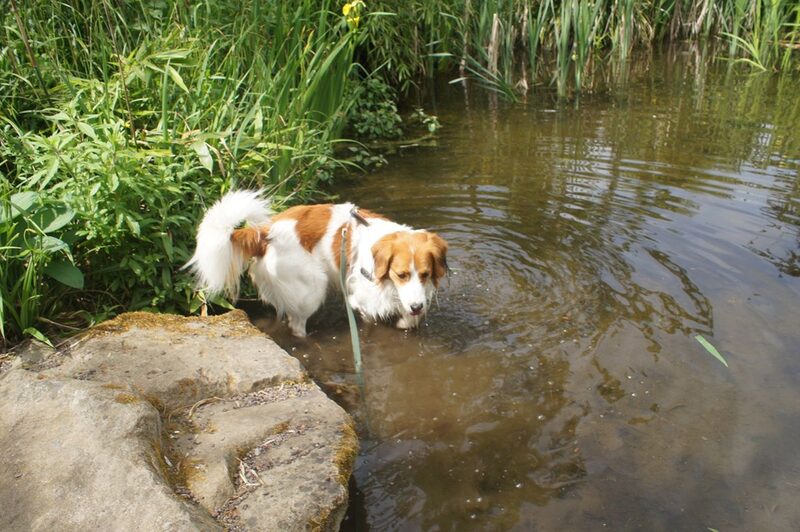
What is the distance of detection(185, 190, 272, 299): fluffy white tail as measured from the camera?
3279mm

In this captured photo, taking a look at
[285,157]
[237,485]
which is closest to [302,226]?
[285,157]

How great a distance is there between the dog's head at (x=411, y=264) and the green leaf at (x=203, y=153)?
3.23ft

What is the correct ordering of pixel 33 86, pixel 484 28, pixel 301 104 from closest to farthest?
pixel 33 86
pixel 301 104
pixel 484 28

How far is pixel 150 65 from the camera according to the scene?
3.78 meters

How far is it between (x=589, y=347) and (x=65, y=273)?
8.54 ft

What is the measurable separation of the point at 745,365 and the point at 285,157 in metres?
2.83

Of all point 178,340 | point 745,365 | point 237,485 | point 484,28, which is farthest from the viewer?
point 484,28

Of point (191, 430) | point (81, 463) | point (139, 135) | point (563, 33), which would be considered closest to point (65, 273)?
point (139, 135)

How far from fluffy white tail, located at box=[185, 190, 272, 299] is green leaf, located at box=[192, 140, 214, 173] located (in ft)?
1.14

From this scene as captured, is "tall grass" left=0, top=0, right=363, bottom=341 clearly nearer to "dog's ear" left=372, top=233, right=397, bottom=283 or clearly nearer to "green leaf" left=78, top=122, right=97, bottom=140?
"green leaf" left=78, top=122, right=97, bottom=140

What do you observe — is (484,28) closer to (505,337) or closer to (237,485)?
(505,337)

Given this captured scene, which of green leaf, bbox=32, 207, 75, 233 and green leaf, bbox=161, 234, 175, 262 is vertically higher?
green leaf, bbox=32, 207, 75, 233

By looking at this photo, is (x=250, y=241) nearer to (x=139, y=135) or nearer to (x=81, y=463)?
(x=139, y=135)

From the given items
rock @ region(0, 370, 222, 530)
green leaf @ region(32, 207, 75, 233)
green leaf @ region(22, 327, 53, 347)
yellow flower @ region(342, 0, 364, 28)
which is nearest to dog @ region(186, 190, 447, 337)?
Result: green leaf @ region(32, 207, 75, 233)
